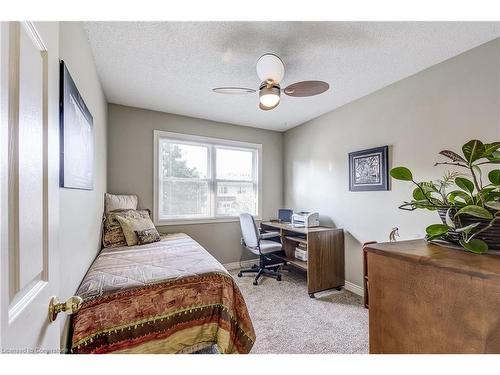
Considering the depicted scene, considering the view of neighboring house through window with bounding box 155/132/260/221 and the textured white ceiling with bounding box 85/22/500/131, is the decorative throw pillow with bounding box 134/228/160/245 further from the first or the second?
the textured white ceiling with bounding box 85/22/500/131

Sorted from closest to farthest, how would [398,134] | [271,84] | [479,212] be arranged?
[479,212] → [271,84] → [398,134]

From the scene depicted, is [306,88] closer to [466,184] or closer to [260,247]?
[466,184]

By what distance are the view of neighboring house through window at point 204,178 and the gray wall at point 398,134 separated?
1005 mm

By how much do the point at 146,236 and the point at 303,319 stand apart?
1922 millimetres

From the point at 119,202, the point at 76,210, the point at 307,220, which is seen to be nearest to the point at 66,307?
the point at 76,210

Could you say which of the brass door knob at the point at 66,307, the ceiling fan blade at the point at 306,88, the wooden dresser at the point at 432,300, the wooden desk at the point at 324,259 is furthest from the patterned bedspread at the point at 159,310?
the ceiling fan blade at the point at 306,88

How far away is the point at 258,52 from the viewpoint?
1893 millimetres

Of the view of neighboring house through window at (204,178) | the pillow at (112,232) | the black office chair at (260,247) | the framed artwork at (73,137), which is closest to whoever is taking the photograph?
the framed artwork at (73,137)

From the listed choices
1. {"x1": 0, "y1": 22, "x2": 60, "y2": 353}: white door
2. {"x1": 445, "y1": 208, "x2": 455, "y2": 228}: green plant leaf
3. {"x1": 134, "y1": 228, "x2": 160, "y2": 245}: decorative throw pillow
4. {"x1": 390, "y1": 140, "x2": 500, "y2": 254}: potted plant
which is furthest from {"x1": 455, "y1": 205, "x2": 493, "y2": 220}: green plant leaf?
{"x1": 134, "y1": 228, "x2": 160, "y2": 245}: decorative throw pillow

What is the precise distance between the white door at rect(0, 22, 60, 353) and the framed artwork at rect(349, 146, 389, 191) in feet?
9.12

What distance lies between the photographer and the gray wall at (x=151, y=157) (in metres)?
3.03

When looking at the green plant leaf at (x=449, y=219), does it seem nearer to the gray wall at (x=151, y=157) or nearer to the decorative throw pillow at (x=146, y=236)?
the decorative throw pillow at (x=146, y=236)

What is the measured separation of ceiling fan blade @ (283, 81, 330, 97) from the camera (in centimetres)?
183
